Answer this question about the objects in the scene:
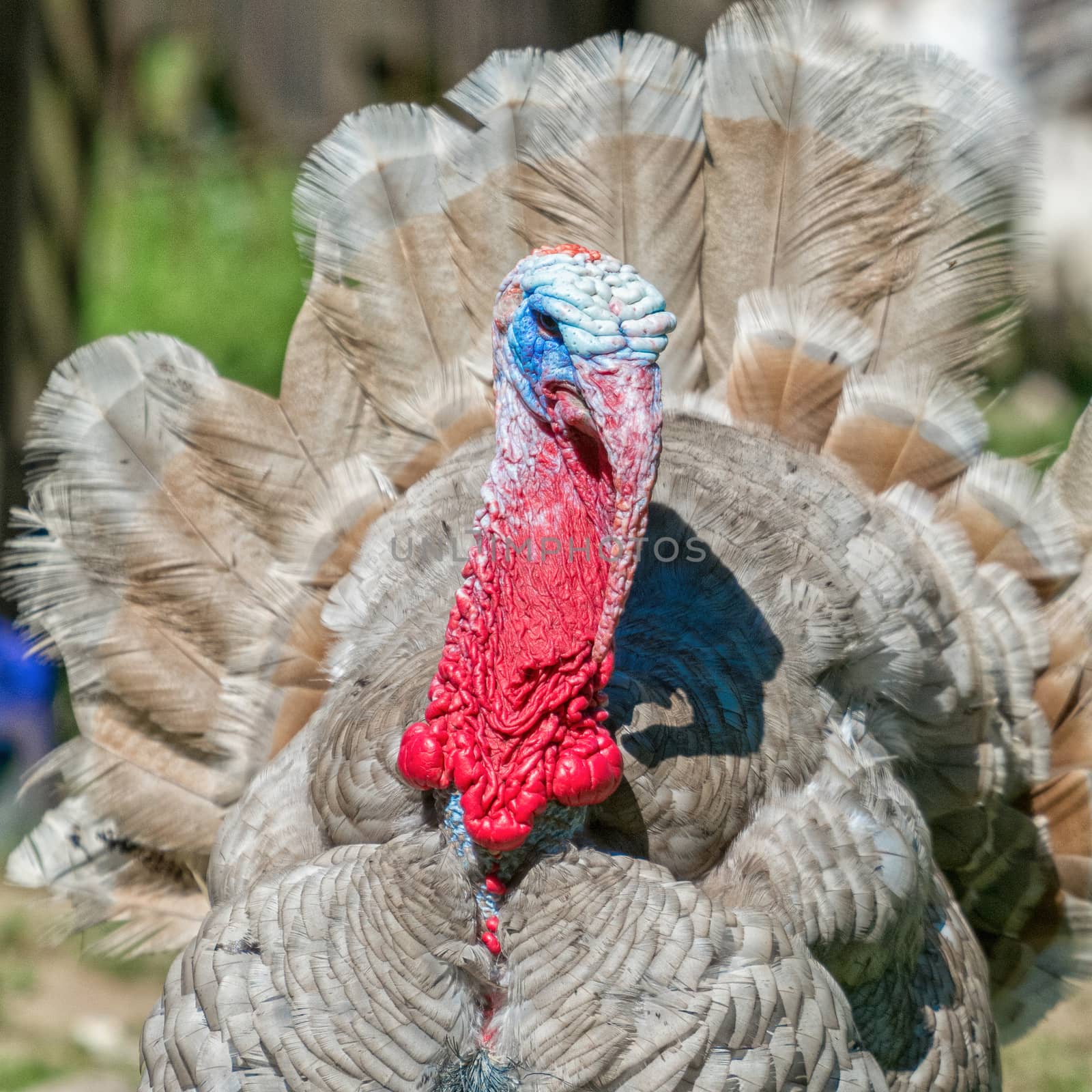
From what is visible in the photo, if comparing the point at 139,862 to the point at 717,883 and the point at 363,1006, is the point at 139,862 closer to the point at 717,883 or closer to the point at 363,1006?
the point at 363,1006

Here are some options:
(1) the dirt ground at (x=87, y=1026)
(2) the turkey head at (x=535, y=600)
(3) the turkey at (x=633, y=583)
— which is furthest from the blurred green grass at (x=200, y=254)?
(2) the turkey head at (x=535, y=600)

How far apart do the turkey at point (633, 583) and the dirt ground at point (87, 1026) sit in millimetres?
945

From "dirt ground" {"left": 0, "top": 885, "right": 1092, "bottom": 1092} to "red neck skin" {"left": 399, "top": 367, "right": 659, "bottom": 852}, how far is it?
229cm

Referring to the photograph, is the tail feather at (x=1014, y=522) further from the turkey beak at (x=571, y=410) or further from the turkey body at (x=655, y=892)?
the turkey beak at (x=571, y=410)

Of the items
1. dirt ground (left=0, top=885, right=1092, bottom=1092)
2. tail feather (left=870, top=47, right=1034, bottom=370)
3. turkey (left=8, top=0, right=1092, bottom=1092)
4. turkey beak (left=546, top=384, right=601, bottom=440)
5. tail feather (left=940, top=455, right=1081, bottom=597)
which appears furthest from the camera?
dirt ground (left=0, top=885, right=1092, bottom=1092)

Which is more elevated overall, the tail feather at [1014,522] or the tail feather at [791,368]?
the tail feather at [791,368]

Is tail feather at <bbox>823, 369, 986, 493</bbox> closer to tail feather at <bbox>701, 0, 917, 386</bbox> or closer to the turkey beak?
tail feather at <bbox>701, 0, 917, 386</bbox>

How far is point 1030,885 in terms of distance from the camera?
3.79 m

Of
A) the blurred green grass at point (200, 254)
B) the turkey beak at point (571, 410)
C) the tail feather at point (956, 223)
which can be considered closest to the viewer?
the turkey beak at point (571, 410)

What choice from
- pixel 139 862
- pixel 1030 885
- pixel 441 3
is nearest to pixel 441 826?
pixel 139 862

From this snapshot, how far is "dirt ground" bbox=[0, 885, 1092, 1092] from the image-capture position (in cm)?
452

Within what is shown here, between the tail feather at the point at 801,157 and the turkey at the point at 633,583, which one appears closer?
the turkey at the point at 633,583

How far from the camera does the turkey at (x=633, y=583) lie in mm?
2713

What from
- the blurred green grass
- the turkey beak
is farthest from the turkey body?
the blurred green grass
